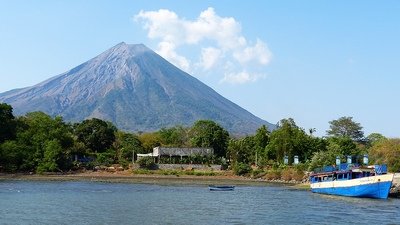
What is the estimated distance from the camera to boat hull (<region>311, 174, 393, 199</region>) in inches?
1606

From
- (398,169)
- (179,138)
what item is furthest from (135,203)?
(179,138)

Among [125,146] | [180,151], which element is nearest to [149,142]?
[125,146]

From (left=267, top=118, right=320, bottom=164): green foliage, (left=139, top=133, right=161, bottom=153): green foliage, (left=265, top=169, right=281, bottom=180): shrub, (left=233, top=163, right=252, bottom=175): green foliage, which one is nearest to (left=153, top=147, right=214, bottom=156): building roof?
(left=233, top=163, right=252, bottom=175): green foliage

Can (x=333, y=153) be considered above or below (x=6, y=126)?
below

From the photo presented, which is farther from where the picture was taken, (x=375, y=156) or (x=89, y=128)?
(x=89, y=128)

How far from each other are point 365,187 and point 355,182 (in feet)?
3.99

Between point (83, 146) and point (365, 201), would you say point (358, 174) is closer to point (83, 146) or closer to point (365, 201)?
point (365, 201)

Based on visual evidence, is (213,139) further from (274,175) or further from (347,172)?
(347,172)

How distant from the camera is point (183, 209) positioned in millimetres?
33375

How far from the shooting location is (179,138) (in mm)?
105375

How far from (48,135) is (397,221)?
2310 inches

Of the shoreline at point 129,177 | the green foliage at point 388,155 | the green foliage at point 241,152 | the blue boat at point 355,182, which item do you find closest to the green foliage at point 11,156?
the shoreline at point 129,177

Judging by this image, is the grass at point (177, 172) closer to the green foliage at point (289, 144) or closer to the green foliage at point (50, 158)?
the green foliage at point (50, 158)

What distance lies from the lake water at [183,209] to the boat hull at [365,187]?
1.33m
